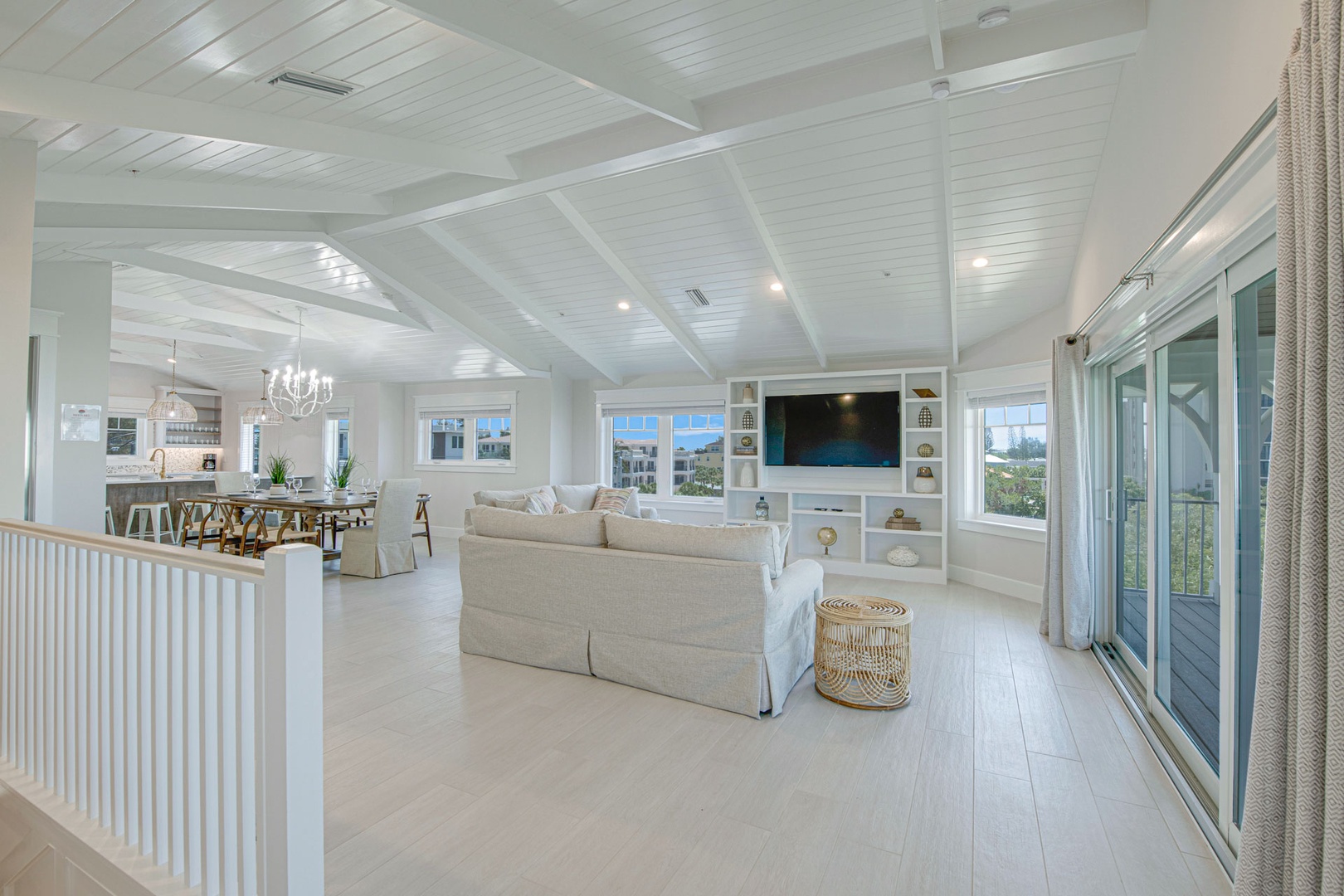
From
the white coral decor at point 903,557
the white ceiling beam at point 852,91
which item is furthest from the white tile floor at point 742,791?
the white ceiling beam at point 852,91

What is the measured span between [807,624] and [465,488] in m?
6.40

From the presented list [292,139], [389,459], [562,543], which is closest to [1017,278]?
[562,543]

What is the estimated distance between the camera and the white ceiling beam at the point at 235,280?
479cm

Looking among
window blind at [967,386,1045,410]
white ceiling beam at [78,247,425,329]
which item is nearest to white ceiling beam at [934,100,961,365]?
window blind at [967,386,1045,410]

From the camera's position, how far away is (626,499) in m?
6.75

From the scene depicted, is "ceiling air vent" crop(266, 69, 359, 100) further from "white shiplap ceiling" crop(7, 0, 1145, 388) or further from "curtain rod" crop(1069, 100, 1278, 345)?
"curtain rod" crop(1069, 100, 1278, 345)

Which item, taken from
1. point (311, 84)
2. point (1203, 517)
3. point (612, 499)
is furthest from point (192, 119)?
point (612, 499)

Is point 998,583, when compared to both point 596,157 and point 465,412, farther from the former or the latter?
point 465,412

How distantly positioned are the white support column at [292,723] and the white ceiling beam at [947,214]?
354cm

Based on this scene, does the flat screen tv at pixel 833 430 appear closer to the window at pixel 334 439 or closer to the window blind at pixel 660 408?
the window blind at pixel 660 408

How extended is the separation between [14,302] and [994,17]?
14.5ft

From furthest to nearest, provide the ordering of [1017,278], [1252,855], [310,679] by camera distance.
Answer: [1017,278] < [310,679] < [1252,855]

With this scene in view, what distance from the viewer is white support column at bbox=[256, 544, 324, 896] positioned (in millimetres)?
1441

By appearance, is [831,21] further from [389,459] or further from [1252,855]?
[389,459]
